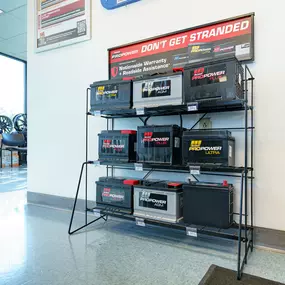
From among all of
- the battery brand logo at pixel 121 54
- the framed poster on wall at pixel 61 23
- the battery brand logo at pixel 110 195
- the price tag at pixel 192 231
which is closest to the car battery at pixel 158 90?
the battery brand logo at pixel 121 54

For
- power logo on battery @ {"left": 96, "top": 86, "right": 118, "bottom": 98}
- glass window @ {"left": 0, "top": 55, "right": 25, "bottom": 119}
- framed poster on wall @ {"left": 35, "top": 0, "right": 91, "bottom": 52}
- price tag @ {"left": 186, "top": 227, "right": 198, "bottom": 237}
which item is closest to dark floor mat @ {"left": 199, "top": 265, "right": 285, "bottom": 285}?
price tag @ {"left": 186, "top": 227, "right": 198, "bottom": 237}

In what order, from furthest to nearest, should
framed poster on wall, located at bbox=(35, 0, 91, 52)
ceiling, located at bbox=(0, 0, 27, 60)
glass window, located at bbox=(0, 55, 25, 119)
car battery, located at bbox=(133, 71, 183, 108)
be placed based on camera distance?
glass window, located at bbox=(0, 55, 25, 119) < ceiling, located at bbox=(0, 0, 27, 60) < framed poster on wall, located at bbox=(35, 0, 91, 52) < car battery, located at bbox=(133, 71, 183, 108)

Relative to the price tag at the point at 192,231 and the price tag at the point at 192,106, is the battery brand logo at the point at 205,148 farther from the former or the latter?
the price tag at the point at 192,231

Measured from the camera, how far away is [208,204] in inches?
73.7

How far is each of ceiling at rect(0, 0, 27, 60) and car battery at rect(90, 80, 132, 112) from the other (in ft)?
12.6

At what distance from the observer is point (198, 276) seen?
1553mm

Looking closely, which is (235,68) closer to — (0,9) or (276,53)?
(276,53)

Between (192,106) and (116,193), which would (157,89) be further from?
(116,193)

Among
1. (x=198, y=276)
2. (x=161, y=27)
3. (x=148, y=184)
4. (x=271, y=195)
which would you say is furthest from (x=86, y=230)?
(x=161, y=27)

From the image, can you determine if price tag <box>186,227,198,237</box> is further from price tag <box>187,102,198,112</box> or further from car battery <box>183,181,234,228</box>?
price tag <box>187,102,198,112</box>

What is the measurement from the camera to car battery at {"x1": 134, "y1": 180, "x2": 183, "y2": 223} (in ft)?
6.45

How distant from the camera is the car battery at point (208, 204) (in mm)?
1828

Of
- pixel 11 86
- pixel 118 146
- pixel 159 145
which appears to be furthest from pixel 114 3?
pixel 11 86

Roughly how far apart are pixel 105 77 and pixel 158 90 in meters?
1.04
